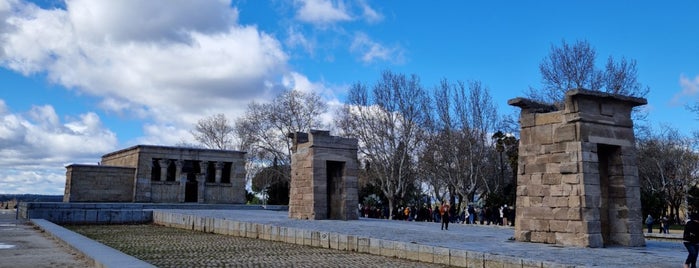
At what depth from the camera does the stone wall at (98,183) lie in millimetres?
34844

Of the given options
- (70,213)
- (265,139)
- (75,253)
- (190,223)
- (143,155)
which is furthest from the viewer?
(265,139)

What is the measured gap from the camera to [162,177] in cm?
3650

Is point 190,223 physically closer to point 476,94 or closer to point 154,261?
point 154,261

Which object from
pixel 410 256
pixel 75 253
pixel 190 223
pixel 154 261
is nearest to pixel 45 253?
pixel 75 253

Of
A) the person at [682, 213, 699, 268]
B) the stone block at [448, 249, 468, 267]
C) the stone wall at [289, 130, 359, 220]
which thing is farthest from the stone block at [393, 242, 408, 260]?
the stone wall at [289, 130, 359, 220]

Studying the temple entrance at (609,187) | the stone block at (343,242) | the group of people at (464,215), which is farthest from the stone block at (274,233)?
the group of people at (464,215)

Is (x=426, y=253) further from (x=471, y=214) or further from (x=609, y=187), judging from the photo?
(x=471, y=214)

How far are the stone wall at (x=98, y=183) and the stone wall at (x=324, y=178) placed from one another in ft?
55.2

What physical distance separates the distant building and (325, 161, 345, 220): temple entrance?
53.7ft

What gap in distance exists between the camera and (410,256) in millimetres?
11180

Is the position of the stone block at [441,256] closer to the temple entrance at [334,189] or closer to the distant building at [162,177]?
the temple entrance at [334,189]

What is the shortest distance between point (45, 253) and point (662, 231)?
2712 cm

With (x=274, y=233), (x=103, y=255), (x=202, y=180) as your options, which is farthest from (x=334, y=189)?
(x=202, y=180)

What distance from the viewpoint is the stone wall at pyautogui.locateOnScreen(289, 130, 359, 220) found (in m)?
22.7
